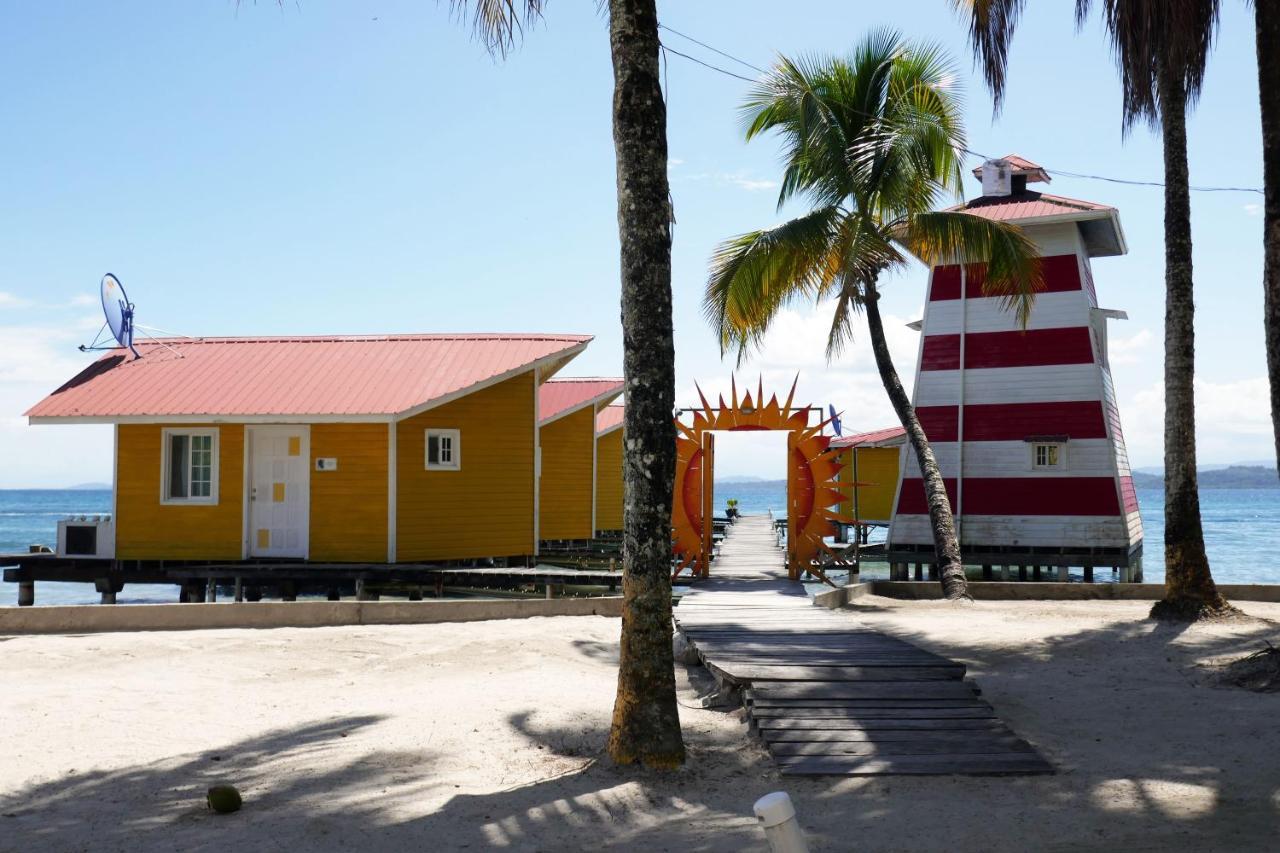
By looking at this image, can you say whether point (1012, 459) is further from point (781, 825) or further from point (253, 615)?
point (781, 825)

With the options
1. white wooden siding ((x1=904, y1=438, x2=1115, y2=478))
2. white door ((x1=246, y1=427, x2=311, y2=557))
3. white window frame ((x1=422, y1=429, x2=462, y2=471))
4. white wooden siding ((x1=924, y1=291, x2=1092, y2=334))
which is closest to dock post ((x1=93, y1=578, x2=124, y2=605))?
white door ((x1=246, y1=427, x2=311, y2=557))

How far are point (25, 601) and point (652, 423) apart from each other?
1857 centimetres

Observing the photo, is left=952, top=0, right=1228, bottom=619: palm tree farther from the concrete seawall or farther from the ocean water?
the ocean water

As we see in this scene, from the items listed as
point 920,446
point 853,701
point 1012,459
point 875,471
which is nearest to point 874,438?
point 875,471

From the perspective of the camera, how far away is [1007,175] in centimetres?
2764

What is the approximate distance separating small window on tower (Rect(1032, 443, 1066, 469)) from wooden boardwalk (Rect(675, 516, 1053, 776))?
14.1 metres

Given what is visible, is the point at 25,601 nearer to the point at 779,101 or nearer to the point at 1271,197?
the point at 779,101

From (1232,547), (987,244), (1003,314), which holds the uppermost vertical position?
(1003,314)

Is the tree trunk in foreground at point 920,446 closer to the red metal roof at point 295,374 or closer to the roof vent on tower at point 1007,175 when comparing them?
the red metal roof at point 295,374

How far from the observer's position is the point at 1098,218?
24719mm

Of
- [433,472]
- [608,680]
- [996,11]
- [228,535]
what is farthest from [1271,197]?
[228,535]

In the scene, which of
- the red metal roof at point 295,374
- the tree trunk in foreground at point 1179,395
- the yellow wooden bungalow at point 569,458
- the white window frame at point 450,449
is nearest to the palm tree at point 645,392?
the tree trunk in foreground at point 1179,395

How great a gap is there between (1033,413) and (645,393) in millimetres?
19926

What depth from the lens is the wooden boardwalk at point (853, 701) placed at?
740 centimetres
